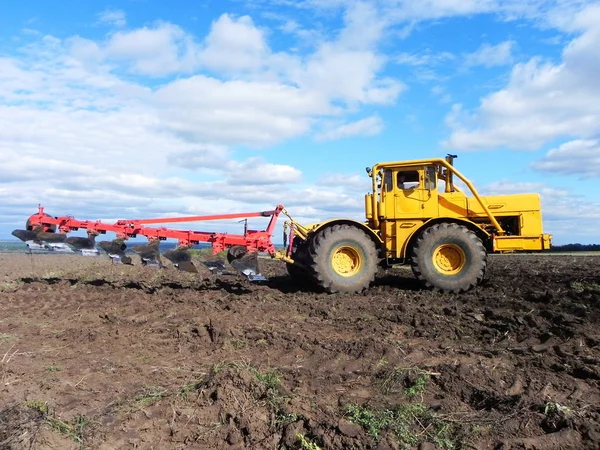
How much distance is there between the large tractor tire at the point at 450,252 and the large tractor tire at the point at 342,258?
0.91 m

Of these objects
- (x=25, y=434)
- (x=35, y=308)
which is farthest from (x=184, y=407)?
(x=35, y=308)

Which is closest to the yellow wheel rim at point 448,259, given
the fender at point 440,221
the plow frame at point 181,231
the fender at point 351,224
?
the fender at point 440,221

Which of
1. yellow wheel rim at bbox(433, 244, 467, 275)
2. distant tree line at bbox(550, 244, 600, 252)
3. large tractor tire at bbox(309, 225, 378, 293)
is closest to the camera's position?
large tractor tire at bbox(309, 225, 378, 293)

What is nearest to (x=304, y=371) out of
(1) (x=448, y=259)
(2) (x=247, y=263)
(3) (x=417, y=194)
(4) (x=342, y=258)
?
(4) (x=342, y=258)

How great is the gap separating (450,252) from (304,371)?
562 centimetres

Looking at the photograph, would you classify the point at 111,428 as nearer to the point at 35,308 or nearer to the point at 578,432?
the point at 578,432

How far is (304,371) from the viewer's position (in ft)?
17.5

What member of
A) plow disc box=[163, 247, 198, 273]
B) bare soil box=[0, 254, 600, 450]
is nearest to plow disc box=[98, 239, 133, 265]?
plow disc box=[163, 247, 198, 273]

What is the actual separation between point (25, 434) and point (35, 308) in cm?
606

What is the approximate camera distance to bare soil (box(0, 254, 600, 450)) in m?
3.81

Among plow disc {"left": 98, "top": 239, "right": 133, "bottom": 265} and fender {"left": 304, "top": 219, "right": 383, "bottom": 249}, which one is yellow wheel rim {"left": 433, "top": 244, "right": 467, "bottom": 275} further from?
plow disc {"left": 98, "top": 239, "right": 133, "bottom": 265}

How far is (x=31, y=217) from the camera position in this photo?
10.6 meters

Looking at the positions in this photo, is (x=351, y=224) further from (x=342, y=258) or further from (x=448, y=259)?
(x=448, y=259)

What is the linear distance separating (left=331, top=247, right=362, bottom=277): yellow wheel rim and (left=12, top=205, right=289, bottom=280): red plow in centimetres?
107
